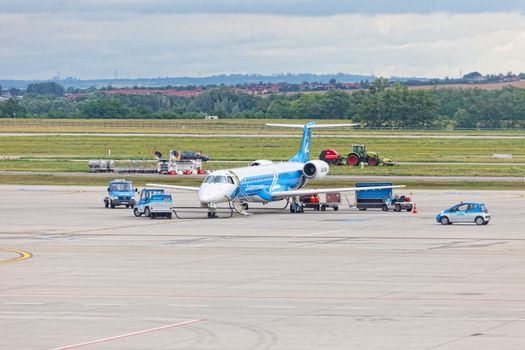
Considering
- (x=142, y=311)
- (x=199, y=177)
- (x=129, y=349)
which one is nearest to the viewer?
(x=129, y=349)

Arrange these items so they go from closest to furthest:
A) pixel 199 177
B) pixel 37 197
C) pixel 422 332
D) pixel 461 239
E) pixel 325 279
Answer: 1. pixel 422 332
2. pixel 325 279
3. pixel 461 239
4. pixel 37 197
5. pixel 199 177

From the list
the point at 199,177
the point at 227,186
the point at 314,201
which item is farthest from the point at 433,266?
the point at 199,177

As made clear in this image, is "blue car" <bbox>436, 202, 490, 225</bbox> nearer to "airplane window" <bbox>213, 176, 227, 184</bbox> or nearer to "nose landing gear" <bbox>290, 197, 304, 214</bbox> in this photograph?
"nose landing gear" <bbox>290, 197, 304, 214</bbox>

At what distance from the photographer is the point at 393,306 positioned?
38.1 metres

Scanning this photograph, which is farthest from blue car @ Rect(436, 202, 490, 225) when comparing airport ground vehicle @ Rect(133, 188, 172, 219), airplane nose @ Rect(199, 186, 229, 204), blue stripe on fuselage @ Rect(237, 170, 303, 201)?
airport ground vehicle @ Rect(133, 188, 172, 219)

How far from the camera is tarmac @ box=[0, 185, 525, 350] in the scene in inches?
1297

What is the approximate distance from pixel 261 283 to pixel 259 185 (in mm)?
35477

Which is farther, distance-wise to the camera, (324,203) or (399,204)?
(324,203)

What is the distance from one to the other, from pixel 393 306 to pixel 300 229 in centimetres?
2991

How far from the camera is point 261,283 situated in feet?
144

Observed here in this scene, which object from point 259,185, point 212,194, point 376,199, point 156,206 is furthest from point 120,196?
point 376,199

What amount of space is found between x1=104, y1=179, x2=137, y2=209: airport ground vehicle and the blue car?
25.3 meters

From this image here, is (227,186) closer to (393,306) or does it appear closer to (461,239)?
(461,239)

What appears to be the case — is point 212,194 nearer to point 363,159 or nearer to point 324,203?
point 324,203
